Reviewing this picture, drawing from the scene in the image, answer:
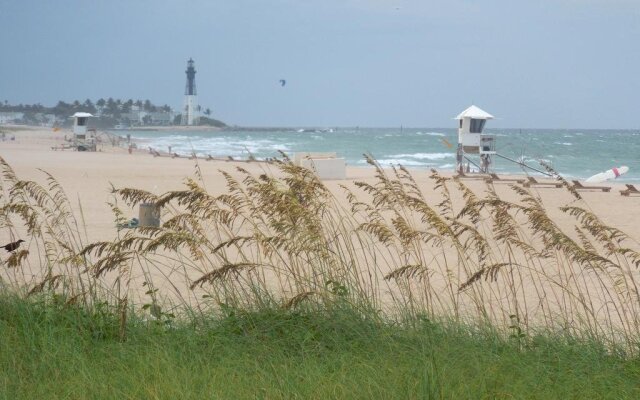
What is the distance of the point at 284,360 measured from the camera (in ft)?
13.8

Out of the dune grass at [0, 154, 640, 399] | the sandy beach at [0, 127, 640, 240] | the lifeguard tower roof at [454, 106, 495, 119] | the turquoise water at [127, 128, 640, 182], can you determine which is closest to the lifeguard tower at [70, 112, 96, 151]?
the turquoise water at [127, 128, 640, 182]

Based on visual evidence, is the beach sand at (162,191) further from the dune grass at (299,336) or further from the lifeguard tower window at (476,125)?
the lifeguard tower window at (476,125)

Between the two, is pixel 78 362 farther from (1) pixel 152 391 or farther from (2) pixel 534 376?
(2) pixel 534 376

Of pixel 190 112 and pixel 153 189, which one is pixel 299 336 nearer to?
pixel 153 189

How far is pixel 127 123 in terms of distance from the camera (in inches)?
6511

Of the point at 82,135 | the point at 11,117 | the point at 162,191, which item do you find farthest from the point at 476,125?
the point at 11,117

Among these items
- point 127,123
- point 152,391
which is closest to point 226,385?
point 152,391

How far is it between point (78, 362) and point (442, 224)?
1.99 meters

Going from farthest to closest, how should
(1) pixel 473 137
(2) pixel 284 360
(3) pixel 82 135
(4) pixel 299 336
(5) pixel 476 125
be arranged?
(3) pixel 82 135, (5) pixel 476 125, (1) pixel 473 137, (4) pixel 299 336, (2) pixel 284 360

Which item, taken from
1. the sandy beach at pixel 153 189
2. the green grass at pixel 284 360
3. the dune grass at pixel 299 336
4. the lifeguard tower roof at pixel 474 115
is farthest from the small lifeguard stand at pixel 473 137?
the green grass at pixel 284 360

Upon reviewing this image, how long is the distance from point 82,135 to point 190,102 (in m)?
115

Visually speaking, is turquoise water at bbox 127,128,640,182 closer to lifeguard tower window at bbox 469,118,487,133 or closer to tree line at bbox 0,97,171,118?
lifeguard tower window at bbox 469,118,487,133

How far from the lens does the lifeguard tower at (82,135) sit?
44.7 metres

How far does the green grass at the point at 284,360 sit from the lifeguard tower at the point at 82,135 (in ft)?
135
